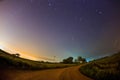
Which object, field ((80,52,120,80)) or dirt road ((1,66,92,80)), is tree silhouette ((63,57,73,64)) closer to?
dirt road ((1,66,92,80))

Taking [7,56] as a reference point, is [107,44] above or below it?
above

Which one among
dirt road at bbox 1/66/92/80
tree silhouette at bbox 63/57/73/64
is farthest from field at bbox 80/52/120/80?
tree silhouette at bbox 63/57/73/64

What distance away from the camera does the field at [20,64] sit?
4211mm

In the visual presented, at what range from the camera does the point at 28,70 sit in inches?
168

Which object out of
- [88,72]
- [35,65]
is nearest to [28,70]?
[35,65]

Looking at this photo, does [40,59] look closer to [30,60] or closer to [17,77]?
[30,60]

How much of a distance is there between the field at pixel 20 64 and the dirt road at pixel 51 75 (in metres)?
0.12

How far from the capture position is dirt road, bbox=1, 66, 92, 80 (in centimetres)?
402

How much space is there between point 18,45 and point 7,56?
1.26 feet

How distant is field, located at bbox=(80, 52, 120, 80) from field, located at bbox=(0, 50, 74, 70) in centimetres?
48

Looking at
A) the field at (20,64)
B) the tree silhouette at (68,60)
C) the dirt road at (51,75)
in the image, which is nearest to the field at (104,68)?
the dirt road at (51,75)

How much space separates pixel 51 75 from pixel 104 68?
1.13 m

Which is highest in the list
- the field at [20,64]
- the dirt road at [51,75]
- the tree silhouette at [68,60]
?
the tree silhouette at [68,60]

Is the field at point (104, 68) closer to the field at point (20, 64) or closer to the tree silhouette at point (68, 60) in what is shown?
the tree silhouette at point (68, 60)
